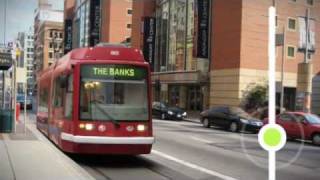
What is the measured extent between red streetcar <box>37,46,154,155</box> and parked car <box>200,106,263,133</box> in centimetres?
1876

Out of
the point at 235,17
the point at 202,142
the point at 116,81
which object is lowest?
the point at 202,142

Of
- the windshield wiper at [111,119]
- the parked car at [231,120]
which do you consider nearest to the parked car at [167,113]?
the parked car at [231,120]

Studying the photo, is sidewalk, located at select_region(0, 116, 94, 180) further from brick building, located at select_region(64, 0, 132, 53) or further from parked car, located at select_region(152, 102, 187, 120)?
brick building, located at select_region(64, 0, 132, 53)

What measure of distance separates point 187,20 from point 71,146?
147ft

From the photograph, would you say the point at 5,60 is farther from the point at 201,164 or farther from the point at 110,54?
the point at 201,164

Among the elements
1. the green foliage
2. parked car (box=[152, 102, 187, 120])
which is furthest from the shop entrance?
the green foliage

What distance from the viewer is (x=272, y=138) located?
6426mm

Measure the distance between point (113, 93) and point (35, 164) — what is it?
2.81 m

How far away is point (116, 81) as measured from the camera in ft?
49.8

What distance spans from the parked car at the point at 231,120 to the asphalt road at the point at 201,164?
1137 cm

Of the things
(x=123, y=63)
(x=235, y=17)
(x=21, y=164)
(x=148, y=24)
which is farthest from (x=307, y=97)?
(x=148, y=24)

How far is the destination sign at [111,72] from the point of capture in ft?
49.9

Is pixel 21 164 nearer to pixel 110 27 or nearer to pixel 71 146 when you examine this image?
pixel 71 146

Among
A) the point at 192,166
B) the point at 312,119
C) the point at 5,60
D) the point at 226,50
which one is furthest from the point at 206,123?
the point at 192,166
